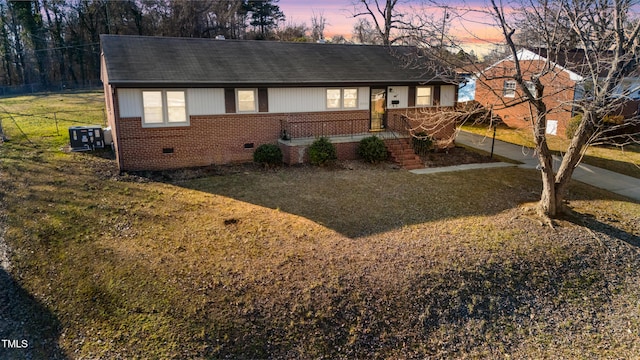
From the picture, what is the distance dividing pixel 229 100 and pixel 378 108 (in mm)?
6140

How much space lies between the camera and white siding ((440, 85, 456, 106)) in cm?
1797

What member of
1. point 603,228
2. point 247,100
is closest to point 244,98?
point 247,100

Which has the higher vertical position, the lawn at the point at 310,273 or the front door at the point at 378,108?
the front door at the point at 378,108

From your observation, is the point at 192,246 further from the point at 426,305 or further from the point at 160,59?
the point at 160,59

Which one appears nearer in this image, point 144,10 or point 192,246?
point 192,246

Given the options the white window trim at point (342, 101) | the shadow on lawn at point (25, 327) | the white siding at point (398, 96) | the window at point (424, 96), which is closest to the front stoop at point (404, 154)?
the white siding at point (398, 96)

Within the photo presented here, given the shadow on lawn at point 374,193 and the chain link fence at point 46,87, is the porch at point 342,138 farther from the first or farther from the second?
the chain link fence at point 46,87

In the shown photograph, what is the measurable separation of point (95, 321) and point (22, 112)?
27284mm

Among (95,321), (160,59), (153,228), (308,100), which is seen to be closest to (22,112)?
(160,59)

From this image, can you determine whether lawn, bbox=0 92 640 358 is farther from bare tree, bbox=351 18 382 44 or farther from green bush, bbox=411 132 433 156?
bare tree, bbox=351 18 382 44

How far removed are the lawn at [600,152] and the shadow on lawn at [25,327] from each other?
1278 cm

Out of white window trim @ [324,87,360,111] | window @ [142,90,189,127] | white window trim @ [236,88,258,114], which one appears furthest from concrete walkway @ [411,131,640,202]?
window @ [142,90,189,127]

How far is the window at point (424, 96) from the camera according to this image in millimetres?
17641

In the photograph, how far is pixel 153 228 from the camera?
9352 millimetres
